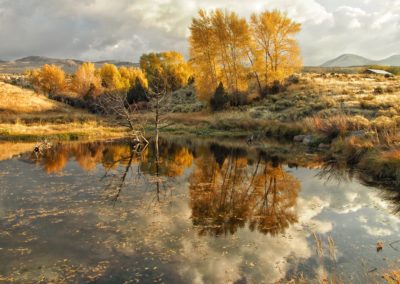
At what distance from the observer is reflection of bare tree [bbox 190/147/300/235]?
9594mm

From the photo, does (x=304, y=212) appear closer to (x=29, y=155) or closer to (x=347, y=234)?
(x=347, y=234)

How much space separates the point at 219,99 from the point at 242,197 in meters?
29.2

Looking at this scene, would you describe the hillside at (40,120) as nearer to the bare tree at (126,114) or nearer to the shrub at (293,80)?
the bare tree at (126,114)

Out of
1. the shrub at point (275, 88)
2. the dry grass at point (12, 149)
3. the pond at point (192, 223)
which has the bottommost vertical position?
the pond at point (192, 223)

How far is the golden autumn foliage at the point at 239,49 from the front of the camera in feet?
135

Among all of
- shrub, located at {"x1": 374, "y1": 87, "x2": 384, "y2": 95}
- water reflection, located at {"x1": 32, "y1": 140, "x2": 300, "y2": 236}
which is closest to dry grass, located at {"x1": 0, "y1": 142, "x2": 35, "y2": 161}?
water reflection, located at {"x1": 32, "y1": 140, "x2": 300, "y2": 236}

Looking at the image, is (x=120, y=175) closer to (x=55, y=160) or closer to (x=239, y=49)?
(x=55, y=160)

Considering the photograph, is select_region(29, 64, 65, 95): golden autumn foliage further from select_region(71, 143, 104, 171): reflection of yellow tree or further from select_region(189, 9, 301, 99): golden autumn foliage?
select_region(71, 143, 104, 171): reflection of yellow tree

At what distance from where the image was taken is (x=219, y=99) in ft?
132

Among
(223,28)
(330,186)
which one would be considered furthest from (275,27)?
(330,186)

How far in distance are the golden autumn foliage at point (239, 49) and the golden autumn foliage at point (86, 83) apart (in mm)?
25324

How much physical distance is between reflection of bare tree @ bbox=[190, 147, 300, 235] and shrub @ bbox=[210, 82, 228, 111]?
75.8ft

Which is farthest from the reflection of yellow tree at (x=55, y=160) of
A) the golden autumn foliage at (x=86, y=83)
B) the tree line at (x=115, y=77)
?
the tree line at (x=115, y=77)

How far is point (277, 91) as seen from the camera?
1763 inches
